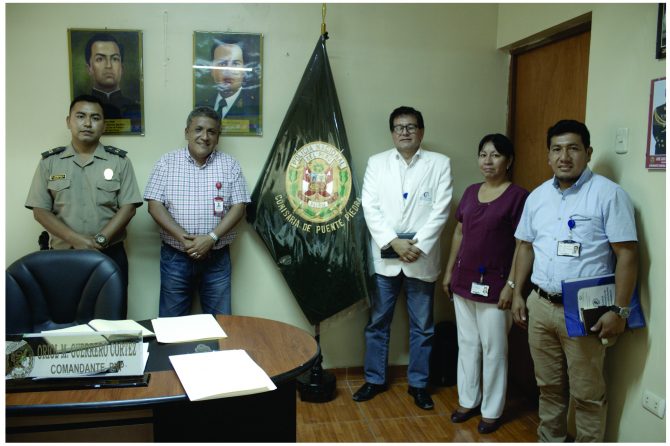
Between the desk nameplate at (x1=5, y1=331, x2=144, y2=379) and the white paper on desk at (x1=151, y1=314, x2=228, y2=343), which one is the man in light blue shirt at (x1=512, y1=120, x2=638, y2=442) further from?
the desk nameplate at (x1=5, y1=331, x2=144, y2=379)

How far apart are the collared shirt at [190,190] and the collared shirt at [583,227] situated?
1626 mm

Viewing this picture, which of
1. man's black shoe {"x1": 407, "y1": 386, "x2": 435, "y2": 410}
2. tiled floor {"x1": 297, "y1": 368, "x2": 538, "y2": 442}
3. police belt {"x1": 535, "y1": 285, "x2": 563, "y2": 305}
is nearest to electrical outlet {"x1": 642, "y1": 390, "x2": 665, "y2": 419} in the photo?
police belt {"x1": 535, "y1": 285, "x2": 563, "y2": 305}

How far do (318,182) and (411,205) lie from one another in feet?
1.88

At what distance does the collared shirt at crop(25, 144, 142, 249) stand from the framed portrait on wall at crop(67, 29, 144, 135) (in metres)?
0.29

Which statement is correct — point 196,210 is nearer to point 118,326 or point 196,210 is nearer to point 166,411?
point 118,326

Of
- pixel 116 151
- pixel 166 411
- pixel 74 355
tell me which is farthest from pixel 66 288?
pixel 116 151

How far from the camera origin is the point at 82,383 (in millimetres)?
1418

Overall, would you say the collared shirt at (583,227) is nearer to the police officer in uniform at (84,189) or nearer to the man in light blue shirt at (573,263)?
the man in light blue shirt at (573,263)

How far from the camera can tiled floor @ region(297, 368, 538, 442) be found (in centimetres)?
264

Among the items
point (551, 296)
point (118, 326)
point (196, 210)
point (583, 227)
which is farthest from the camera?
point (196, 210)

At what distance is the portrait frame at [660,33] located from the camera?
7.01 feet

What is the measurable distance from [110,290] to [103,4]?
1.87 metres

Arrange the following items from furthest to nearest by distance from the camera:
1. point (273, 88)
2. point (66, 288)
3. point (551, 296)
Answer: point (273, 88) → point (551, 296) → point (66, 288)

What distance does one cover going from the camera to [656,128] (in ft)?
7.09
